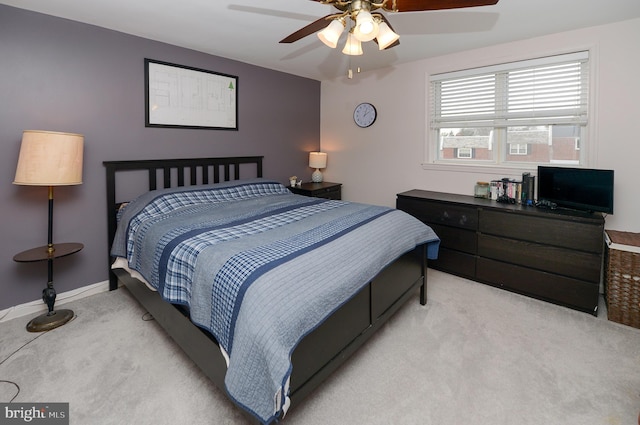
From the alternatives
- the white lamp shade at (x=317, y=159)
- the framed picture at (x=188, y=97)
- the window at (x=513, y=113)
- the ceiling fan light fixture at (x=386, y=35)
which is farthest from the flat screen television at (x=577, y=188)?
the framed picture at (x=188, y=97)

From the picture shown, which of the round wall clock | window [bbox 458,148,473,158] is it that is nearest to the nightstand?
the round wall clock

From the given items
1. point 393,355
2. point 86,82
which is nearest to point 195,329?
point 393,355

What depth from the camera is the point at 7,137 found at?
7.98 ft

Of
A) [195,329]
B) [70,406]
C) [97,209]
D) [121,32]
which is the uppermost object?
[121,32]

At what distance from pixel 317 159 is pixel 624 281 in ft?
11.5

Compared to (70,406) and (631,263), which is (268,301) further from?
(631,263)

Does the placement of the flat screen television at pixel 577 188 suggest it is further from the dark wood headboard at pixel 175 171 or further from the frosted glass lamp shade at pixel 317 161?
the dark wood headboard at pixel 175 171

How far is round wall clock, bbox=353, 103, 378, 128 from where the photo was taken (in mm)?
4341

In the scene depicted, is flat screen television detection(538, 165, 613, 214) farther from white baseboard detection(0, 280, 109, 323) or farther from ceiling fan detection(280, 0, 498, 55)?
white baseboard detection(0, 280, 109, 323)

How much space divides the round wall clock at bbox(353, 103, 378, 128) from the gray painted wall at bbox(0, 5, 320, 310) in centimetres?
185

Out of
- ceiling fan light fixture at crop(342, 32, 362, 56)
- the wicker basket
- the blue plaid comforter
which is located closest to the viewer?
the blue plaid comforter

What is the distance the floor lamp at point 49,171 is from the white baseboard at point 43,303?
209mm

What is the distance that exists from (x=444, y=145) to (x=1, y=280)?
173 inches

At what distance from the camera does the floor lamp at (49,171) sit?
2232 mm
